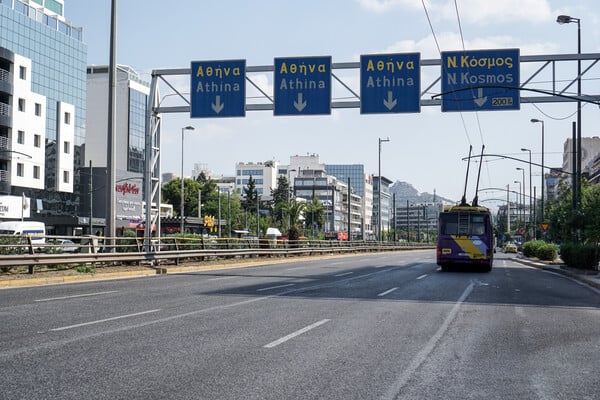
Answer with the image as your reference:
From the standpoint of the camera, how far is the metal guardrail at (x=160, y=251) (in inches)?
741

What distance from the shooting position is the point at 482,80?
936 inches

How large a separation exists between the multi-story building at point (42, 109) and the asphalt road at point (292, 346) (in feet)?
154

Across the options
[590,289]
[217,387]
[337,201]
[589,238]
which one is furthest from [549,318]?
[337,201]

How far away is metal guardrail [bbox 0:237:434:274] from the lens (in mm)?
18828

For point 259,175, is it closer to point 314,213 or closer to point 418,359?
point 314,213

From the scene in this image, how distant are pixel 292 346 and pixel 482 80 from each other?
18.4 m

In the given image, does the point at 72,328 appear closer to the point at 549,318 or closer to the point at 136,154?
the point at 549,318

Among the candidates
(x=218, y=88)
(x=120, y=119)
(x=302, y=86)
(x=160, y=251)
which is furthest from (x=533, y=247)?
(x=120, y=119)

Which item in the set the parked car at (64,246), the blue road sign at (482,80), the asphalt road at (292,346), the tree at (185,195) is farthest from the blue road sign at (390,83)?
the tree at (185,195)

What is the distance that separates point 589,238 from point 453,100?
Answer: 46.5 feet

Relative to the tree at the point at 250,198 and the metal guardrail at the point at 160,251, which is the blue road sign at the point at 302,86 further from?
the tree at the point at 250,198

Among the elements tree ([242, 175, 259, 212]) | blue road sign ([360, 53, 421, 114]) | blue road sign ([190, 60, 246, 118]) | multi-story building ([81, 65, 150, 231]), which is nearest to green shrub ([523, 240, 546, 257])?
blue road sign ([360, 53, 421, 114])

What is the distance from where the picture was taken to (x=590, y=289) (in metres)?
19.6

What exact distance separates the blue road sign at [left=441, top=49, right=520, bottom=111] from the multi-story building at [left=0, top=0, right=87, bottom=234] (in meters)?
41.9
